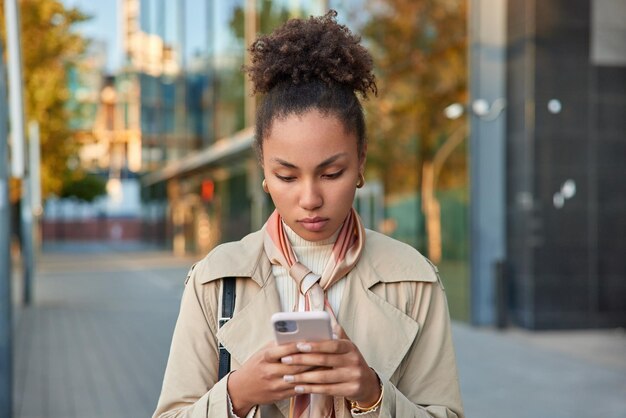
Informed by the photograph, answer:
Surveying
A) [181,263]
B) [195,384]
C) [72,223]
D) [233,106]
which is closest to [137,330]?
[195,384]

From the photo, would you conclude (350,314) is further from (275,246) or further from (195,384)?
(195,384)

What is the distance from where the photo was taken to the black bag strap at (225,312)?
5.87 feet

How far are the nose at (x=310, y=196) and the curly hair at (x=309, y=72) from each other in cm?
13

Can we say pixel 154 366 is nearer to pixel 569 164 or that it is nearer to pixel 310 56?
pixel 569 164

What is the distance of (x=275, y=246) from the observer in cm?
181

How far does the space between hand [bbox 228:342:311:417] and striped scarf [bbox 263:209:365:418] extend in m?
0.13

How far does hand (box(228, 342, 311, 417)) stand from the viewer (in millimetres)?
1511

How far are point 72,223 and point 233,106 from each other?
46797 mm

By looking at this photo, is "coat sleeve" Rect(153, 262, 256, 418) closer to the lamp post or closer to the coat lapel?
the coat lapel

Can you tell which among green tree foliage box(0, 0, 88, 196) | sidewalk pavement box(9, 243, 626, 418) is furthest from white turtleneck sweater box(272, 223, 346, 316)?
green tree foliage box(0, 0, 88, 196)

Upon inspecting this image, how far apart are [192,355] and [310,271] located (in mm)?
296

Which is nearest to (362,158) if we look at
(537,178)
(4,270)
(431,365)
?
(431,365)

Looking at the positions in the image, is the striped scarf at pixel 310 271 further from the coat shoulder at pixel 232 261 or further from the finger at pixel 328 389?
the finger at pixel 328 389

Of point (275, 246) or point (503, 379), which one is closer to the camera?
point (275, 246)
